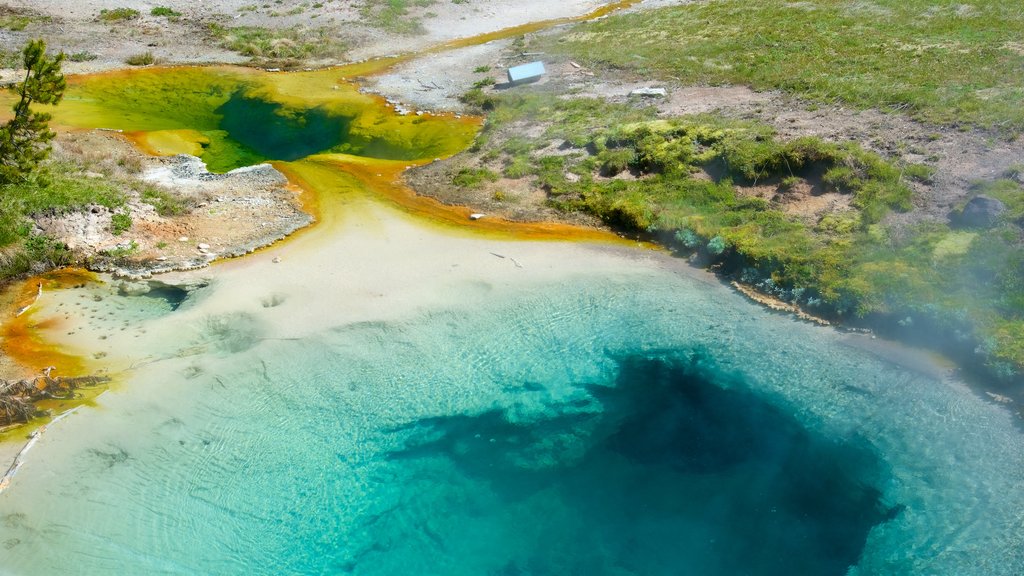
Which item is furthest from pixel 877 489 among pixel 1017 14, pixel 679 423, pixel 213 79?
pixel 213 79

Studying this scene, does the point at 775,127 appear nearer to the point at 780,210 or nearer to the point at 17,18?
the point at 780,210

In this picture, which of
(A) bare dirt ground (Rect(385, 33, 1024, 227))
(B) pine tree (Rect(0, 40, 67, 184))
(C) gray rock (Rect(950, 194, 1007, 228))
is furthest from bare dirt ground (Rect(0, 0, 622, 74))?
(C) gray rock (Rect(950, 194, 1007, 228))

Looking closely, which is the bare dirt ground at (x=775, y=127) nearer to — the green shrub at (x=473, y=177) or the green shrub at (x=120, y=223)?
the green shrub at (x=473, y=177)

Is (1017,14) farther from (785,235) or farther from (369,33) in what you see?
(369,33)

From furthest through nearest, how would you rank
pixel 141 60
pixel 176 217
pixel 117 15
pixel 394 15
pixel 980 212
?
pixel 117 15 < pixel 394 15 < pixel 141 60 < pixel 176 217 < pixel 980 212

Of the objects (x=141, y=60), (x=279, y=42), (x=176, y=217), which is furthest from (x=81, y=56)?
(x=176, y=217)
